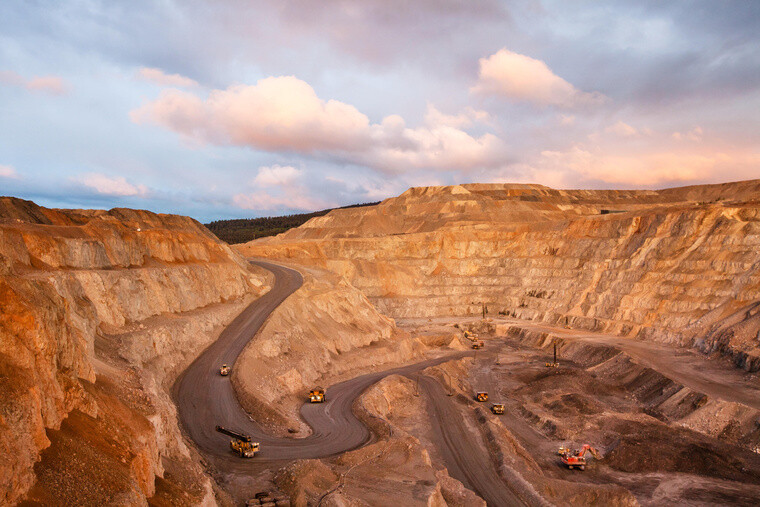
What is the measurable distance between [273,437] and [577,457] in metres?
20.8

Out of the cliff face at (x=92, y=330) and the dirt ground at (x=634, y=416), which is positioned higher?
the cliff face at (x=92, y=330)

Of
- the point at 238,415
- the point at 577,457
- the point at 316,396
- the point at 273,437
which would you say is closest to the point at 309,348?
the point at 316,396

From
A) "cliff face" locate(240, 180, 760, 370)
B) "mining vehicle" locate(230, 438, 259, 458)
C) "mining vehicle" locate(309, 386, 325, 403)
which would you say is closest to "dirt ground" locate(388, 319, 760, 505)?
"cliff face" locate(240, 180, 760, 370)

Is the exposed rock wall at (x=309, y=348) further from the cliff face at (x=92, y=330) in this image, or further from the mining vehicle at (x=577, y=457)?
the mining vehicle at (x=577, y=457)

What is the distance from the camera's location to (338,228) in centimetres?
15362

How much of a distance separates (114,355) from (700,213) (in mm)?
82114

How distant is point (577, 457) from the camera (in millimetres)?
36531

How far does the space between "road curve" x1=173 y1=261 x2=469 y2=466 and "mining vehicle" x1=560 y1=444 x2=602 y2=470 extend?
45.4ft

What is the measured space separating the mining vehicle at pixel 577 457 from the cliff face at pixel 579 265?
24.1 metres

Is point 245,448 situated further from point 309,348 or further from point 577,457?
point 309,348

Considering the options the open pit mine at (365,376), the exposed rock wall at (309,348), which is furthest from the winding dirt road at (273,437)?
the exposed rock wall at (309,348)

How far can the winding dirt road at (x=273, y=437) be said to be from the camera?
29547 millimetres

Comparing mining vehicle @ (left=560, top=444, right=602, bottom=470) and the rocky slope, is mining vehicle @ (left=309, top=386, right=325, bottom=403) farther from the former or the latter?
mining vehicle @ (left=560, top=444, right=602, bottom=470)

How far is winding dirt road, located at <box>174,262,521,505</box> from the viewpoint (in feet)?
96.9
